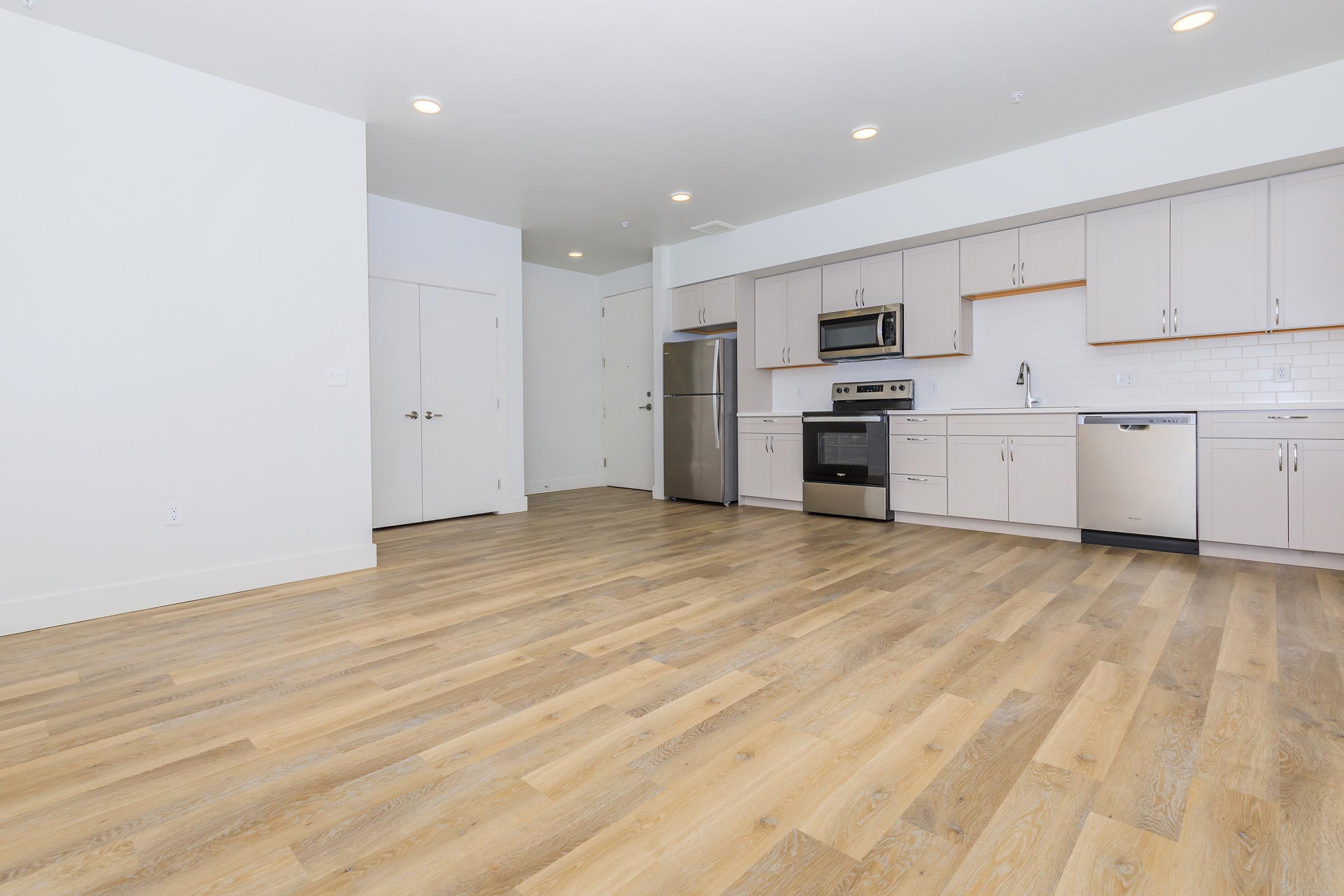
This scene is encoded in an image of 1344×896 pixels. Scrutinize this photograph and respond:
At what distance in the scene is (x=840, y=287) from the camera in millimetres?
5469

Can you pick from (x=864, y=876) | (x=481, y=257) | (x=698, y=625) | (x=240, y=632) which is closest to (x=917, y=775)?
(x=864, y=876)

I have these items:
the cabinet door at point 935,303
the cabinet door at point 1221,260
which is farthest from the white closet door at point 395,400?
the cabinet door at point 1221,260

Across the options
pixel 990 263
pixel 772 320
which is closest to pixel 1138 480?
pixel 990 263

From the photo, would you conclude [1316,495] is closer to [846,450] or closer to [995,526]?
[995,526]

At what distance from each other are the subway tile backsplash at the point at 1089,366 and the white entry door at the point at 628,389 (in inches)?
95.9

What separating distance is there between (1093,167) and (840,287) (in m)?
1.92

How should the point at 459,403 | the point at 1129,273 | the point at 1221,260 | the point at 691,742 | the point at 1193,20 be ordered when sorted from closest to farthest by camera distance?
the point at 691,742 < the point at 1193,20 < the point at 1221,260 < the point at 1129,273 < the point at 459,403

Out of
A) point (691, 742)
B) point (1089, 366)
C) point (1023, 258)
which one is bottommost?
point (691, 742)

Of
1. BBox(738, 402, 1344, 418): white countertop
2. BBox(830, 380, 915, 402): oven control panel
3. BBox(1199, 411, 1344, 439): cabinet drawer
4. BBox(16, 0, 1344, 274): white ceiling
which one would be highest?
BBox(16, 0, 1344, 274): white ceiling

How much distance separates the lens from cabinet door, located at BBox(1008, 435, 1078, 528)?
4.21 m

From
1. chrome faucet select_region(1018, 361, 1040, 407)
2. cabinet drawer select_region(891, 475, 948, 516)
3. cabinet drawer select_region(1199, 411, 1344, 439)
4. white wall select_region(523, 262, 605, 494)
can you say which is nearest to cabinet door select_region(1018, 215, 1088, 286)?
chrome faucet select_region(1018, 361, 1040, 407)

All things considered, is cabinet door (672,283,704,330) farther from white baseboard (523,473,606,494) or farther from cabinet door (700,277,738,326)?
white baseboard (523,473,606,494)

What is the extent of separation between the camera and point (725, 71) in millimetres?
3262

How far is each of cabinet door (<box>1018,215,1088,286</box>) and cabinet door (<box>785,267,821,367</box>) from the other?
1.60m
